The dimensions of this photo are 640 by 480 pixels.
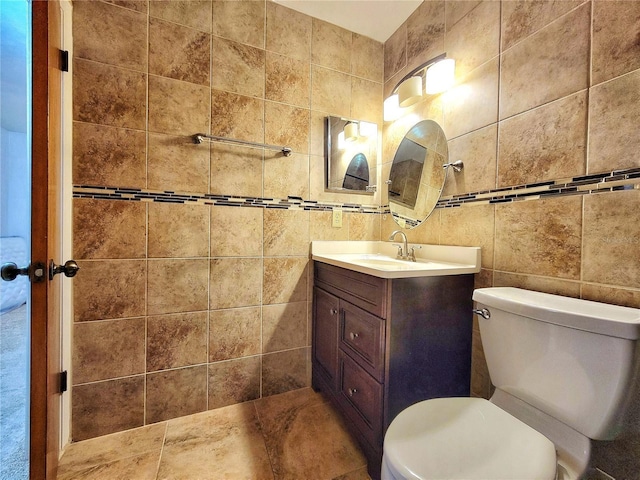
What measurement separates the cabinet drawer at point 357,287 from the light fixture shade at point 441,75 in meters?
1.08

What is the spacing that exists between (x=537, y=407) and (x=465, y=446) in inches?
13.2

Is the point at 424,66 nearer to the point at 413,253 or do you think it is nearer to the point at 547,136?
the point at 547,136

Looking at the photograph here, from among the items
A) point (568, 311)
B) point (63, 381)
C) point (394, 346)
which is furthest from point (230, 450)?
point (568, 311)

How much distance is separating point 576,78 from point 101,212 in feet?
6.67

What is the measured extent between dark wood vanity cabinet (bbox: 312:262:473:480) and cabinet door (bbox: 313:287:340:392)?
52mm

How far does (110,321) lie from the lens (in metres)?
1.35

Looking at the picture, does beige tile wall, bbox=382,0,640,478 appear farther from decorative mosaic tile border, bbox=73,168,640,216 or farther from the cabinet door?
the cabinet door

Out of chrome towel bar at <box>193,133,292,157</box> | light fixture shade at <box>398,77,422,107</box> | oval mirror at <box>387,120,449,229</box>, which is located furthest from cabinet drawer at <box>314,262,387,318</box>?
light fixture shade at <box>398,77,422,107</box>

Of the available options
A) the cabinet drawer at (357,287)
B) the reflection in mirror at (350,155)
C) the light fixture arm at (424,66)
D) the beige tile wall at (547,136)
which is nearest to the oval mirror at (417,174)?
the beige tile wall at (547,136)

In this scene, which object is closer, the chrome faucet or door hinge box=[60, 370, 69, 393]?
door hinge box=[60, 370, 69, 393]

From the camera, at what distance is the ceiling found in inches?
63.2

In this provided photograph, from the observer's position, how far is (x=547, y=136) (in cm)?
102

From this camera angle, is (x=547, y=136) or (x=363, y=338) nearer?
(x=547, y=136)

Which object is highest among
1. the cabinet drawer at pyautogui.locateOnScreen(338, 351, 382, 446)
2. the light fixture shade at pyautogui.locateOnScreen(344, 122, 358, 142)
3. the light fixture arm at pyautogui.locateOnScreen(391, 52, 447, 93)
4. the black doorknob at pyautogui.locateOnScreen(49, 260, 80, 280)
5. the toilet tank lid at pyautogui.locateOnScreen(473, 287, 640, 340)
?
the light fixture arm at pyautogui.locateOnScreen(391, 52, 447, 93)
